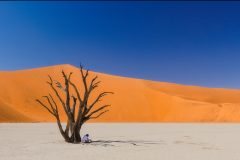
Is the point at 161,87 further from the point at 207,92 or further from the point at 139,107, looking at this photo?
the point at 139,107

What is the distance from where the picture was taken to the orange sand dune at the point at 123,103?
183 ft

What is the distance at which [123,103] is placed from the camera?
65.8 metres

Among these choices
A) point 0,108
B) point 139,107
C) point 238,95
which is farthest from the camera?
point 238,95

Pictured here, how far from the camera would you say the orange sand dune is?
55812mm

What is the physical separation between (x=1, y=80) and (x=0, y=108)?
66.2 ft

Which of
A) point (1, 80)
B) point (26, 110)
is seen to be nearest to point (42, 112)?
point (26, 110)

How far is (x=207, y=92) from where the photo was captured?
90375 mm

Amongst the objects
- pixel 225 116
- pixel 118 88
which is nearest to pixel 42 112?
pixel 118 88

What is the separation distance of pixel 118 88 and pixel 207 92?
26636mm
